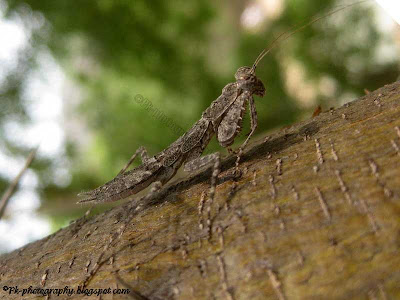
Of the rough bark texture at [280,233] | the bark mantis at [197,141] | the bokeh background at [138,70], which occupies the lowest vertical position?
the rough bark texture at [280,233]

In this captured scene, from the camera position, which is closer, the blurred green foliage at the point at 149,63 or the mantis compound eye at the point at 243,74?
the mantis compound eye at the point at 243,74

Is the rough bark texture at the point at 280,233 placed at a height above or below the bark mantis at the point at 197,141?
below

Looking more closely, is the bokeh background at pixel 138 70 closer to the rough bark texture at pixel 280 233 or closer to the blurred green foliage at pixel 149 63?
the blurred green foliage at pixel 149 63

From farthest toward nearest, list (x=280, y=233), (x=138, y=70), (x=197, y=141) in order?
(x=138, y=70) < (x=197, y=141) < (x=280, y=233)

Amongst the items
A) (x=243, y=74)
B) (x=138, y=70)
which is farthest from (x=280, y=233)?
(x=138, y=70)

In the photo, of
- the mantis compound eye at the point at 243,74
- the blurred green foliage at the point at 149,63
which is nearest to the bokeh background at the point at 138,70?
the blurred green foliage at the point at 149,63

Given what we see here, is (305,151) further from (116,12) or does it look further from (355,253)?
(116,12)

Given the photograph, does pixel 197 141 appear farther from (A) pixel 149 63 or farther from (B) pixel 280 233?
(A) pixel 149 63

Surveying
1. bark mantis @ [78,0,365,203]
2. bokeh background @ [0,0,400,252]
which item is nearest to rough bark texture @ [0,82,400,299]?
bark mantis @ [78,0,365,203]

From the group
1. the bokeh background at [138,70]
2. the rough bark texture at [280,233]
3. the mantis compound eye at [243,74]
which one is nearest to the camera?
the rough bark texture at [280,233]
